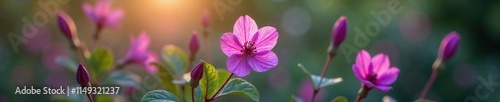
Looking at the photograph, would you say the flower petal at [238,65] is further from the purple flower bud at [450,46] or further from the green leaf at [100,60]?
the purple flower bud at [450,46]

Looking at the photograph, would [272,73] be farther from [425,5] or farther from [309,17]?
[425,5]

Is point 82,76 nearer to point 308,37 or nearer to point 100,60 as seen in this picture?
point 100,60

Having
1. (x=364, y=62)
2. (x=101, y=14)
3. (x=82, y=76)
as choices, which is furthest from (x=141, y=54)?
(x=364, y=62)

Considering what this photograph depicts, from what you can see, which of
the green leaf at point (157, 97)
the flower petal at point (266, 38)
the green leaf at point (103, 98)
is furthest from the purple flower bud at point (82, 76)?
the green leaf at point (103, 98)

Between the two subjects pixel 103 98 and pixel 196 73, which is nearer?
pixel 196 73

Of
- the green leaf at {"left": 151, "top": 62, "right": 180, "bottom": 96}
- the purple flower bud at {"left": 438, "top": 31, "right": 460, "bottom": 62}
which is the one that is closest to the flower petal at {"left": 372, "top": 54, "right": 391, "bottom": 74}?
the purple flower bud at {"left": 438, "top": 31, "right": 460, "bottom": 62}
